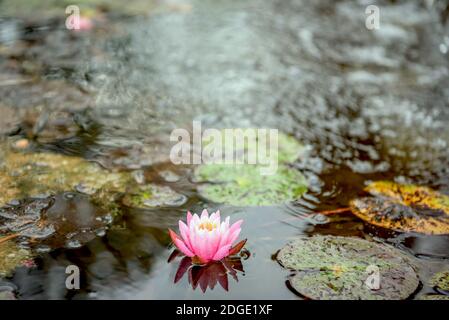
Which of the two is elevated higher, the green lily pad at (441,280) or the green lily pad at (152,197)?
the green lily pad at (152,197)

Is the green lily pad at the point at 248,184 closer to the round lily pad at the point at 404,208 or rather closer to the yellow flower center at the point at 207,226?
the round lily pad at the point at 404,208

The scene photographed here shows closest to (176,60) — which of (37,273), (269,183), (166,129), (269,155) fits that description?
(166,129)

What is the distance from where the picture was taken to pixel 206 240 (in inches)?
72.2

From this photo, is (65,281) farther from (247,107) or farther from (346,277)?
(247,107)

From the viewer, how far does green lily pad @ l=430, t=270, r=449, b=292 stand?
5.99 ft

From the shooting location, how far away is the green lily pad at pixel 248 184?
2.39 meters

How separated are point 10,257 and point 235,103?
6.46ft

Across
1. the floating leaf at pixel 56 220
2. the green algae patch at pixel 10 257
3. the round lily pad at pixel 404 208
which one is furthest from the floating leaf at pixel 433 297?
the green algae patch at pixel 10 257

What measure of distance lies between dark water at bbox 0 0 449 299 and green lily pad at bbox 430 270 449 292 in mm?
36

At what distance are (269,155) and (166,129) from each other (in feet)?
2.17

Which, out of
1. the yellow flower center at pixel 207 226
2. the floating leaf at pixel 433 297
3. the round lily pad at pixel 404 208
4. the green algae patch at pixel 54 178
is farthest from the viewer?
the green algae patch at pixel 54 178

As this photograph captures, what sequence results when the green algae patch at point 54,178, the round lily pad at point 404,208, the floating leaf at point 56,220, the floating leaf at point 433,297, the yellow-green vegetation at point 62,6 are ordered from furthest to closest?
the yellow-green vegetation at point 62,6
the green algae patch at point 54,178
the round lily pad at point 404,208
the floating leaf at point 56,220
the floating leaf at point 433,297

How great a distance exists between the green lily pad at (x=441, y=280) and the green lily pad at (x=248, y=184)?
749 mm
